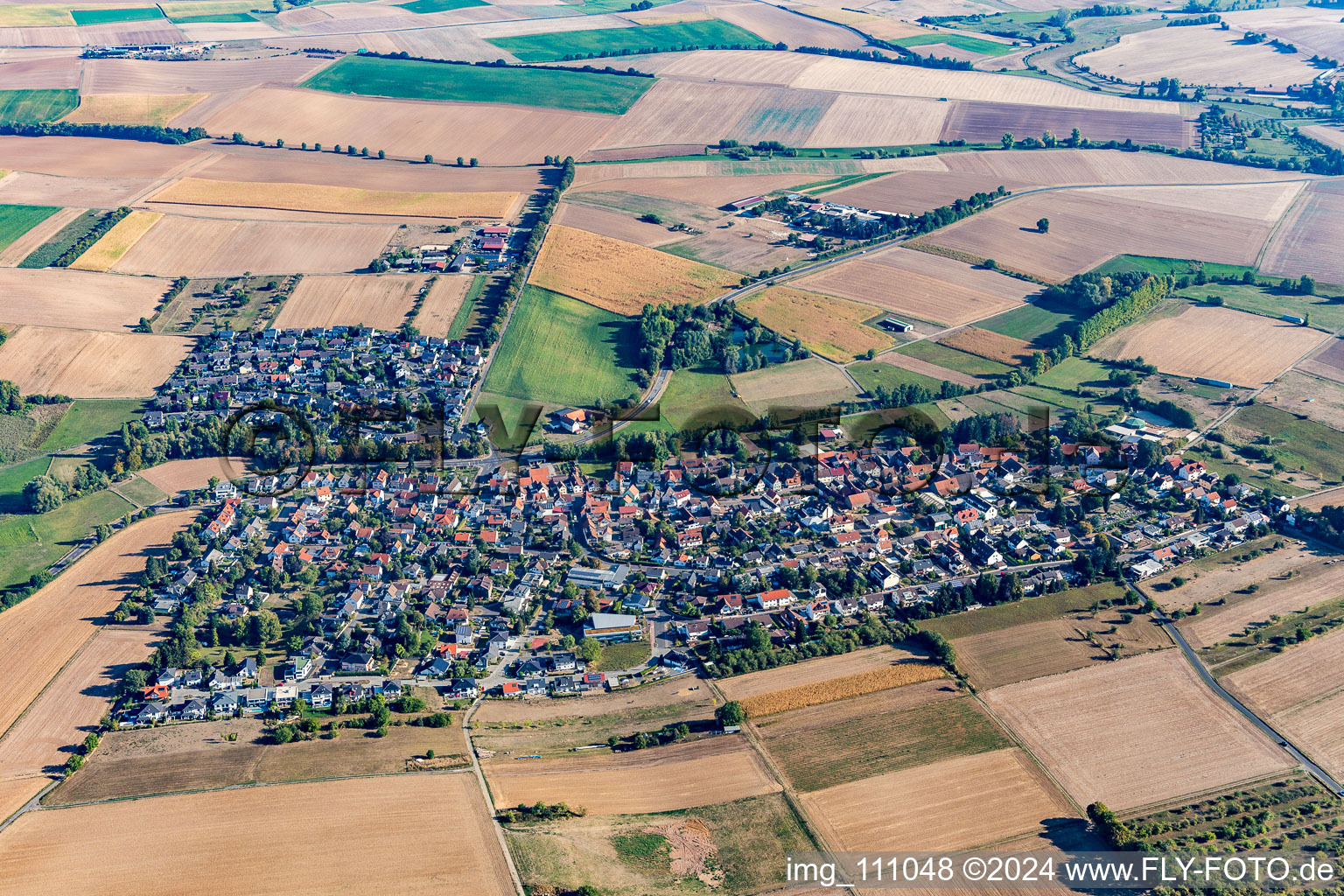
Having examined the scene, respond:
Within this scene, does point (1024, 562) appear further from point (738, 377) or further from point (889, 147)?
point (889, 147)

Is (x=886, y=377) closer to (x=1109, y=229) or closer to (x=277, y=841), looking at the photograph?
→ (x=1109, y=229)

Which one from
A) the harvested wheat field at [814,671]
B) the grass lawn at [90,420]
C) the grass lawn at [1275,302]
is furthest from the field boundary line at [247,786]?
the grass lawn at [1275,302]

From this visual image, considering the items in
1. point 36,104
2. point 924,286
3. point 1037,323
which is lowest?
point 1037,323

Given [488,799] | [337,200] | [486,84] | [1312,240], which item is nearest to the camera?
[488,799]

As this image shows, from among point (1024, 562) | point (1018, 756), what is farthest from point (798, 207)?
point (1018, 756)

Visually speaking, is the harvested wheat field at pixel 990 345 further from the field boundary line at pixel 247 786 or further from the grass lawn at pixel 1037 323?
the field boundary line at pixel 247 786

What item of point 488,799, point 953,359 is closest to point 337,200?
point 953,359

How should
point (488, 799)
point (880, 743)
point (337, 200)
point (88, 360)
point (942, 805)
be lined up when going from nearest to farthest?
point (488, 799) → point (942, 805) → point (880, 743) → point (88, 360) → point (337, 200)
